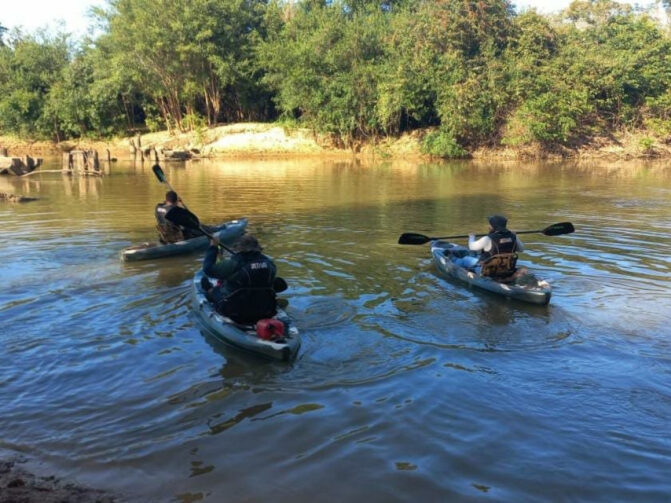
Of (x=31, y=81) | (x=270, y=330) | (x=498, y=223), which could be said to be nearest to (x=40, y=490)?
(x=270, y=330)

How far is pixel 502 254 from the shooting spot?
317 inches

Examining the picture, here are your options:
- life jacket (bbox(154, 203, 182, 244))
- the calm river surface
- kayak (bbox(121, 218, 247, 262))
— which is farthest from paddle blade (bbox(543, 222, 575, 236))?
life jacket (bbox(154, 203, 182, 244))

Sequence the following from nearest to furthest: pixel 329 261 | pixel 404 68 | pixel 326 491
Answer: pixel 326 491 < pixel 329 261 < pixel 404 68

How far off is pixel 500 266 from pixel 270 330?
12.7ft

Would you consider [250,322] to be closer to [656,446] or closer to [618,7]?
[656,446]

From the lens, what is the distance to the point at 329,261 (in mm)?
10141

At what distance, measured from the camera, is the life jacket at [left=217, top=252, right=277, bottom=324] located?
6.02 meters

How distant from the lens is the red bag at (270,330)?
5.75 metres

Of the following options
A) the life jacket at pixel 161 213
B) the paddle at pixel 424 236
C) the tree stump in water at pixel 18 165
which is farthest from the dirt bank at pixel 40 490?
the tree stump in water at pixel 18 165

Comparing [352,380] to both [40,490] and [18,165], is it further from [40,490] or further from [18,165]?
[18,165]

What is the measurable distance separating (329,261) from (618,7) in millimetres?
41440

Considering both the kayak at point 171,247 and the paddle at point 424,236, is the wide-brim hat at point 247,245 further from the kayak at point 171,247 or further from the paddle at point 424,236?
the kayak at point 171,247

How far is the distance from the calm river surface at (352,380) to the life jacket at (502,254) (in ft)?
1.62

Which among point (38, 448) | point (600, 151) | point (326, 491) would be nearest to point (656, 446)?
point (326, 491)
